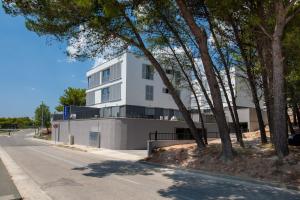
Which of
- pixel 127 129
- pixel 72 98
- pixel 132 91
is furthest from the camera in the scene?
pixel 72 98

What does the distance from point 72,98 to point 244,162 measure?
6760cm

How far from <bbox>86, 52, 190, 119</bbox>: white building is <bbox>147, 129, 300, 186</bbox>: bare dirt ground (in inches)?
993

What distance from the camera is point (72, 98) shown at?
8138 centimetres

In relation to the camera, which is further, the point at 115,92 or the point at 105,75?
the point at 105,75

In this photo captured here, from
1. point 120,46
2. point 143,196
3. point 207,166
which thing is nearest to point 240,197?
point 143,196

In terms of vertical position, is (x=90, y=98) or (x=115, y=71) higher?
(x=115, y=71)

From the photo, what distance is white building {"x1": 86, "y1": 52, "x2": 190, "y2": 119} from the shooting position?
162ft

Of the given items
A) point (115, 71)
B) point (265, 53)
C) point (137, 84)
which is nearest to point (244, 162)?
point (265, 53)

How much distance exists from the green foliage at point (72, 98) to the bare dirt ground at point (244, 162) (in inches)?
2344

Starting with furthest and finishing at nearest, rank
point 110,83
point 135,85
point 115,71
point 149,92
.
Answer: point 110,83, point 115,71, point 149,92, point 135,85

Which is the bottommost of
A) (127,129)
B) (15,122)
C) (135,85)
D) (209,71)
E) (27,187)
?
(27,187)

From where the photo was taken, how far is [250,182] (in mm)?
14531

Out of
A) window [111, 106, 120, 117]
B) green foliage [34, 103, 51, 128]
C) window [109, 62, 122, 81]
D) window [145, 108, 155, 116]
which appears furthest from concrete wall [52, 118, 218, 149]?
green foliage [34, 103, 51, 128]

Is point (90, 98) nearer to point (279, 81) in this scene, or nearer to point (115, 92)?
point (115, 92)
